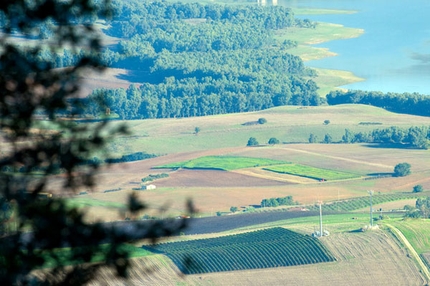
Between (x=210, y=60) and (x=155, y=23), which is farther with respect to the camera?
(x=155, y=23)

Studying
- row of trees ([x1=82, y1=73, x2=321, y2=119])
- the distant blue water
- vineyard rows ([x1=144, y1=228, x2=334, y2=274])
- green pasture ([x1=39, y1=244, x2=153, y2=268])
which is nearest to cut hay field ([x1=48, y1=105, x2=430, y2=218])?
vineyard rows ([x1=144, y1=228, x2=334, y2=274])

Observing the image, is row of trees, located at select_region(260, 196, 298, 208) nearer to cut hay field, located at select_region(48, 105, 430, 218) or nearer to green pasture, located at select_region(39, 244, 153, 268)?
cut hay field, located at select_region(48, 105, 430, 218)

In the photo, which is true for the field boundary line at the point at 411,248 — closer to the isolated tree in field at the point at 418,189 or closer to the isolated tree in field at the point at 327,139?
the isolated tree in field at the point at 418,189

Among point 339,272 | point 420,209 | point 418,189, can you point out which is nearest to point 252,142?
point 418,189

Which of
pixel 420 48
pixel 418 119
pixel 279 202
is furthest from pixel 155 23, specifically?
Result: pixel 279 202

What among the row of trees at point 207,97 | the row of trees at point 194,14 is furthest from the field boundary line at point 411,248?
the row of trees at point 194,14

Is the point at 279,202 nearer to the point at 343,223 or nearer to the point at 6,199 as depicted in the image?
the point at 343,223
